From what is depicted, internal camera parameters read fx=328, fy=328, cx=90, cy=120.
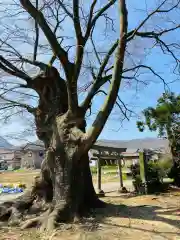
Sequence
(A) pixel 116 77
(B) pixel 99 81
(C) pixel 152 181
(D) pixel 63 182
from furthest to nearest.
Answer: (C) pixel 152 181
(B) pixel 99 81
(D) pixel 63 182
(A) pixel 116 77

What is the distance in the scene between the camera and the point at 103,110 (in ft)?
23.1

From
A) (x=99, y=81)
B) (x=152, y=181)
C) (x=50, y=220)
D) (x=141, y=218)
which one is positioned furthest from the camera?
(x=152, y=181)

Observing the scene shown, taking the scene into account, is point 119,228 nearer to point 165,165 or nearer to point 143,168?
point 143,168

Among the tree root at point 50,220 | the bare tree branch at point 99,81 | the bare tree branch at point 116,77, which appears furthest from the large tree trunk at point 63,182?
the bare tree branch at point 116,77

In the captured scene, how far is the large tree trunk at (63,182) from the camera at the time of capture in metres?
7.80

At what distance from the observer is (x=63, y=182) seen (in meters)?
8.09

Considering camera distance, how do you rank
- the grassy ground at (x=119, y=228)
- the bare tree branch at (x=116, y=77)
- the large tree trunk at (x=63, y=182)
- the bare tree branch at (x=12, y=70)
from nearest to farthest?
1. the grassy ground at (x=119, y=228)
2. the bare tree branch at (x=116, y=77)
3. the large tree trunk at (x=63, y=182)
4. the bare tree branch at (x=12, y=70)

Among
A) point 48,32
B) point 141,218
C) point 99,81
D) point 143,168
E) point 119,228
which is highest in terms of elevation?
point 48,32

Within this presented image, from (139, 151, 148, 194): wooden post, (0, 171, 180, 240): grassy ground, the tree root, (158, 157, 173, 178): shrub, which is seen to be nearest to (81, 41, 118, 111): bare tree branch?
the tree root

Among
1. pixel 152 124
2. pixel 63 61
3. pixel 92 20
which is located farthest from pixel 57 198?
pixel 152 124

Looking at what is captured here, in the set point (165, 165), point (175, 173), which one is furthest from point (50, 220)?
point (175, 173)

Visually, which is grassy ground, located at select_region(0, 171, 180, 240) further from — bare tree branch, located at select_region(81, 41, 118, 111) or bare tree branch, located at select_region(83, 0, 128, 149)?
bare tree branch, located at select_region(81, 41, 118, 111)

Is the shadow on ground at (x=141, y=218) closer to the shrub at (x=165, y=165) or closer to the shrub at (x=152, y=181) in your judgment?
the shrub at (x=152, y=181)

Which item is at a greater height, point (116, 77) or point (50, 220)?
point (116, 77)
